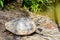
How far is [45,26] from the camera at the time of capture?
3.26 meters

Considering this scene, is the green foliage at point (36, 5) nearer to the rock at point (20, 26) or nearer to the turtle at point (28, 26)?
the turtle at point (28, 26)

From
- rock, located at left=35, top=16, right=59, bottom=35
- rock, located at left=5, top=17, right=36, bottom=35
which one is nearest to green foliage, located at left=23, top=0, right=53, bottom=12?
rock, located at left=35, top=16, right=59, bottom=35

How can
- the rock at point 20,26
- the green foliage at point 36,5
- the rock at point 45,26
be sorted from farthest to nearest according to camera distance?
the green foliage at point 36,5 < the rock at point 45,26 < the rock at point 20,26

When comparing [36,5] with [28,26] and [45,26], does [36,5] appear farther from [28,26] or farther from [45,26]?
[28,26]

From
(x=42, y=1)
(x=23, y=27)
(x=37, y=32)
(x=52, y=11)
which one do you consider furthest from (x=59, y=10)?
(x=23, y=27)

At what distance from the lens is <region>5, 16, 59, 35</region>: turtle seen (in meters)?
2.84

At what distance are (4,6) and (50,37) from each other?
1.30m

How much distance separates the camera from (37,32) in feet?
9.95

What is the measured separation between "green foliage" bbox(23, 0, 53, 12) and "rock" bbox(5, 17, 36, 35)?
0.59 metres

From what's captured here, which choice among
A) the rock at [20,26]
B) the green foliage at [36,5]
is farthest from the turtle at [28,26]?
the green foliage at [36,5]

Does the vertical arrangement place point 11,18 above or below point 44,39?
above

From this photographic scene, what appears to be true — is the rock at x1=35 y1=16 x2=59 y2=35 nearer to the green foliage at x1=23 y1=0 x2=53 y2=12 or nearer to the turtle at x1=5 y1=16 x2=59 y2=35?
the turtle at x1=5 y1=16 x2=59 y2=35

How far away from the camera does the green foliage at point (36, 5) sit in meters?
3.49

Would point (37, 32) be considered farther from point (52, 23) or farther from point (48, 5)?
point (48, 5)
